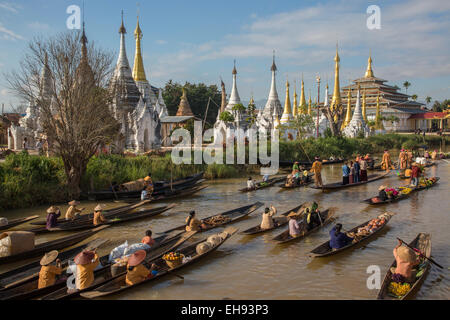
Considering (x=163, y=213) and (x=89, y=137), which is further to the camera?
(x=89, y=137)

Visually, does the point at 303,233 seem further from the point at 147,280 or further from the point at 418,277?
the point at 147,280

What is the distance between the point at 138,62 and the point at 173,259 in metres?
28.7

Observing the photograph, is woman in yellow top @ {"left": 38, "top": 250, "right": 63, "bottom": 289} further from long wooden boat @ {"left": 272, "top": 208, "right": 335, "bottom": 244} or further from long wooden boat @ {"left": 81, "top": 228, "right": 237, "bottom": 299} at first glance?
long wooden boat @ {"left": 272, "top": 208, "right": 335, "bottom": 244}

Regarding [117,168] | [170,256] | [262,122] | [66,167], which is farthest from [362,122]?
[170,256]

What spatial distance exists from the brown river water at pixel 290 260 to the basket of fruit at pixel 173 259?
Answer: 0.23 metres

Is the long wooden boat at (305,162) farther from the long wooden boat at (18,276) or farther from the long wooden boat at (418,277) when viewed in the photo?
the long wooden boat at (18,276)

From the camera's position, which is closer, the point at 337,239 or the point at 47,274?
the point at 47,274

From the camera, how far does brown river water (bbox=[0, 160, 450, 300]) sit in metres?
7.37

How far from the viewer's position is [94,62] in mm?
16578

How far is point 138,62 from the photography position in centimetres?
3372

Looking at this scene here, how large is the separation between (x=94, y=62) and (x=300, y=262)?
12.8 m

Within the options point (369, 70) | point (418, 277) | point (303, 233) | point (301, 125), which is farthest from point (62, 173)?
point (369, 70)
